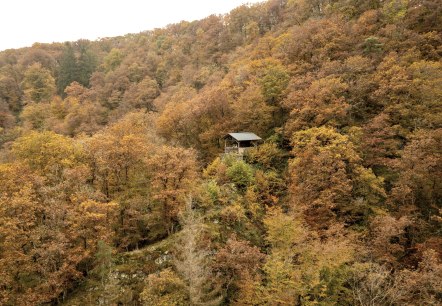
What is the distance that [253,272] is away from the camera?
70.7ft

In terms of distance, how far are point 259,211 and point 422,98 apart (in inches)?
804

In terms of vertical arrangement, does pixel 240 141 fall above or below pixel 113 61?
below

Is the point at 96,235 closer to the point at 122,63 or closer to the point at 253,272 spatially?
the point at 253,272

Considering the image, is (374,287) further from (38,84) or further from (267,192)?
(38,84)

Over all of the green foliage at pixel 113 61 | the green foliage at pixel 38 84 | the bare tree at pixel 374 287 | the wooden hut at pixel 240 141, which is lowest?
the bare tree at pixel 374 287

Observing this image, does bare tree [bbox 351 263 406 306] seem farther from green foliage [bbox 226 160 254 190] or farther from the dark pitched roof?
the dark pitched roof

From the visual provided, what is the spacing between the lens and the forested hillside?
20828 millimetres

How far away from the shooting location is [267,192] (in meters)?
31.8

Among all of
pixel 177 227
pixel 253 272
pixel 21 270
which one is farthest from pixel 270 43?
pixel 21 270

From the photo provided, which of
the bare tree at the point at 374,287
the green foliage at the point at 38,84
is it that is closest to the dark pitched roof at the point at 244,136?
the bare tree at the point at 374,287

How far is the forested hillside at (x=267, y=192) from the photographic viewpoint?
20.8m


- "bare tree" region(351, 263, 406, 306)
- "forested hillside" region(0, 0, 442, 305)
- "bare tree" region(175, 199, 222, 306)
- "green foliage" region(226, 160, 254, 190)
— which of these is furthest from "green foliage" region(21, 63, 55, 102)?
"bare tree" region(351, 263, 406, 306)

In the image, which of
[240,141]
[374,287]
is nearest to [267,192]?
[240,141]

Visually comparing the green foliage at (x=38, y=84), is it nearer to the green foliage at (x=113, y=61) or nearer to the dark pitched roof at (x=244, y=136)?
the green foliage at (x=113, y=61)
